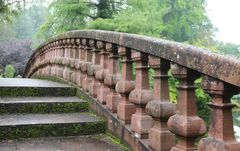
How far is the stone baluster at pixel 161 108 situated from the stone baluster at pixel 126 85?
775 millimetres

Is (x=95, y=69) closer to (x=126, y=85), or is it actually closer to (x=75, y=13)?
(x=126, y=85)

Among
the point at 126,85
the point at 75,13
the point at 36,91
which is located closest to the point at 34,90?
the point at 36,91

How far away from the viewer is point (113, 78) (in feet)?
14.3

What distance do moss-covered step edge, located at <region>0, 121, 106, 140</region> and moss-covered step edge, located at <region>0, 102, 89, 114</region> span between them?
0.75 meters

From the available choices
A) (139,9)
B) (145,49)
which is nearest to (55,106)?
(145,49)

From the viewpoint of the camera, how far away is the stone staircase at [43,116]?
4113mm

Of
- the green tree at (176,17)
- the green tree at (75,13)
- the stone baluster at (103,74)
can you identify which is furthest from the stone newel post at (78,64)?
the green tree at (75,13)

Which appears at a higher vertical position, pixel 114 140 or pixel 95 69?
pixel 95 69

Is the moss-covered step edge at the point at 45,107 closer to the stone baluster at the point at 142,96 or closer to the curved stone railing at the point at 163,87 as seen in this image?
the curved stone railing at the point at 163,87

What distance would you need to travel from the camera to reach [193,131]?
257cm

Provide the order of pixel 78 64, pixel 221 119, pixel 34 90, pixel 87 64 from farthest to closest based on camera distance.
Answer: pixel 78 64 → pixel 34 90 → pixel 87 64 → pixel 221 119

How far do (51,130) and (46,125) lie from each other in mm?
95

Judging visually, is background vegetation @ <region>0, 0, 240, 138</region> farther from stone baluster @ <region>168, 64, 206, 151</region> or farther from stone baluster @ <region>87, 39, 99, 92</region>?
stone baluster @ <region>168, 64, 206, 151</region>

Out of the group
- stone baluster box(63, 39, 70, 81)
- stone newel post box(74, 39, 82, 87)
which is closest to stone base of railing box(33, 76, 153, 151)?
stone newel post box(74, 39, 82, 87)
